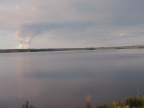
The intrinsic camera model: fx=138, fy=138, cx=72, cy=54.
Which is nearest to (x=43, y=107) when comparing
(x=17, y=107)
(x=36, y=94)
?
(x=17, y=107)

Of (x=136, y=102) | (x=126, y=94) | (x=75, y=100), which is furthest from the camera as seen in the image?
(x=126, y=94)

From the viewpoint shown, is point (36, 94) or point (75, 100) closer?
point (75, 100)

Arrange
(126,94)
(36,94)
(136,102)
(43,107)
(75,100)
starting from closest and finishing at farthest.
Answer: (136,102) < (43,107) < (75,100) < (126,94) < (36,94)

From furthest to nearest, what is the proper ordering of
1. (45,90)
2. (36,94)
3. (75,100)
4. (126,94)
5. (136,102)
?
(45,90), (36,94), (126,94), (75,100), (136,102)

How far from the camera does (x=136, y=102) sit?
6.70 meters

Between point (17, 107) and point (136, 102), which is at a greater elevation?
point (136, 102)

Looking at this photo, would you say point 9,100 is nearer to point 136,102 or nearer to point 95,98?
point 95,98

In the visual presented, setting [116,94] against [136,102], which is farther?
[116,94]

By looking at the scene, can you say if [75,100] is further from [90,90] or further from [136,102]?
[136,102]

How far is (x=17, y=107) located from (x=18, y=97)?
167 cm

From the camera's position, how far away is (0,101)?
898 centimetres

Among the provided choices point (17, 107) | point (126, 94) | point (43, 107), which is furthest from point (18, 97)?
point (126, 94)

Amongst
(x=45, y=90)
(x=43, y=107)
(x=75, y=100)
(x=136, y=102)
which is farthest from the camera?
(x=45, y=90)

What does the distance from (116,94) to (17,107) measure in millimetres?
6540
